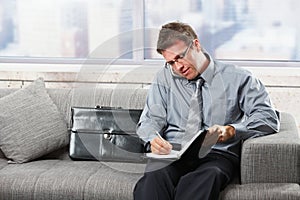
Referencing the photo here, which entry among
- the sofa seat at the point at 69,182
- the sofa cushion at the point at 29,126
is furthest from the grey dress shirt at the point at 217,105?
the sofa cushion at the point at 29,126

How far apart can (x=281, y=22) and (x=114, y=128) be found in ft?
3.86

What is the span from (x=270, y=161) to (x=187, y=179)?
0.36 metres

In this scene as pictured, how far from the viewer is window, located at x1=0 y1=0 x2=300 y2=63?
3.65 meters

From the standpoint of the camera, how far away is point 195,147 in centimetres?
279

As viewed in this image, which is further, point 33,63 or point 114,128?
point 33,63

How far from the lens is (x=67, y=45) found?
12.8ft

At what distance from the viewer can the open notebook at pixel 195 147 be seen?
2715mm

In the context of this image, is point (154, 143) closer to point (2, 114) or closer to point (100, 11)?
point (2, 114)

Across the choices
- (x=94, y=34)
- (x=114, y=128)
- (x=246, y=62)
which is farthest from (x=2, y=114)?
(x=246, y=62)

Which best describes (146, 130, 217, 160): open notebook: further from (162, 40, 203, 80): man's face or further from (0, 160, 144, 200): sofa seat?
(162, 40, 203, 80): man's face

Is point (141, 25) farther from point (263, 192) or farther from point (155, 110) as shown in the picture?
point (263, 192)

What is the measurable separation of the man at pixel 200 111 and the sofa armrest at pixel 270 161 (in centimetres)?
10

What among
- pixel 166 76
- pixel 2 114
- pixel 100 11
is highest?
pixel 100 11

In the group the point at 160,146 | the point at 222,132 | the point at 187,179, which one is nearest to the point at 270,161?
the point at 222,132
